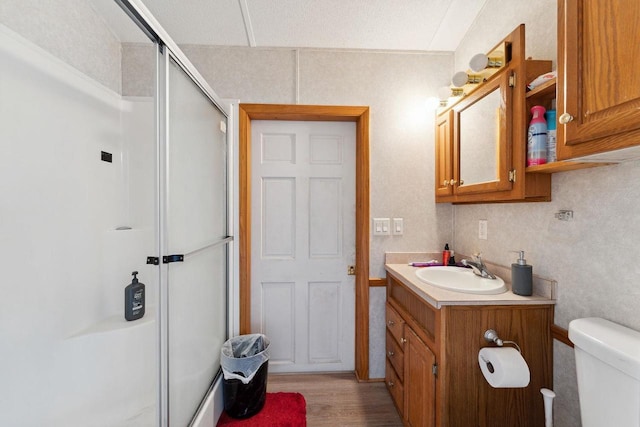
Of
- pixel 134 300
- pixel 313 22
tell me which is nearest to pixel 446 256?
pixel 313 22

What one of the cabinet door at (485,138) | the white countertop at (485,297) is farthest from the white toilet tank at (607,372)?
the cabinet door at (485,138)

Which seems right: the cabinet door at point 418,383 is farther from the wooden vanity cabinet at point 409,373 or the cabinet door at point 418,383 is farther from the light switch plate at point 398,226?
the light switch plate at point 398,226

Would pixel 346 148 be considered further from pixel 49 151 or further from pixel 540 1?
pixel 49 151

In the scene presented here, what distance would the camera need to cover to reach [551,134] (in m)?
1.09

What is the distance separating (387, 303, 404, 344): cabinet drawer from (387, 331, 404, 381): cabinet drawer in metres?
0.04

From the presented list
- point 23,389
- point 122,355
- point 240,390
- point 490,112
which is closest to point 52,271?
point 23,389

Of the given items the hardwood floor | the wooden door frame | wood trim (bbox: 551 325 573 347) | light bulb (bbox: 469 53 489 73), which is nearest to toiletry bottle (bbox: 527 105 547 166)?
light bulb (bbox: 469 53 489 73)

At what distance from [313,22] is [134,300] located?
2.08 meters

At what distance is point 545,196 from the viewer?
120 cm

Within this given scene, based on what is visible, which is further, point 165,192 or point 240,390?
point 240,390

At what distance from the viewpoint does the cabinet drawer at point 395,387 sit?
1.59 m

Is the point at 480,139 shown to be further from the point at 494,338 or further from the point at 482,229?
the point at 494,338

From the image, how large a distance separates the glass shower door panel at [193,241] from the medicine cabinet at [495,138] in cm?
148

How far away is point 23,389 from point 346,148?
218 cm
